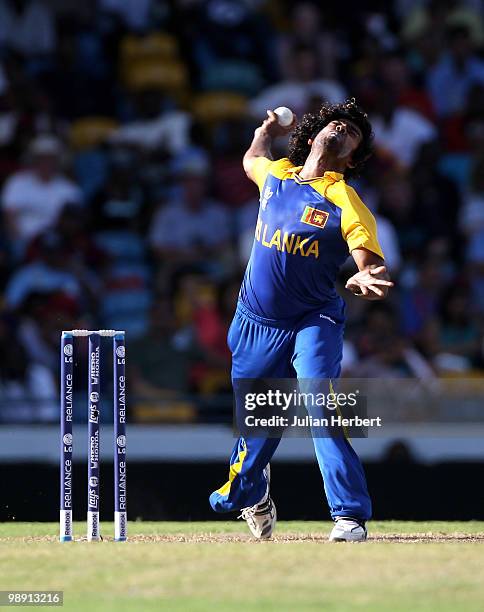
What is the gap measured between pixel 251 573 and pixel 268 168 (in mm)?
2267

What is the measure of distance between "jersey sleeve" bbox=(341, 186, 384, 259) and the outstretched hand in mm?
151

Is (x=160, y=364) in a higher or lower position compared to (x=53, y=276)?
lower

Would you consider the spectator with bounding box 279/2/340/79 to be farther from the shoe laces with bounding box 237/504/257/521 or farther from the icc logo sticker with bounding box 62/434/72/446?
the icc logo sticker with bounding box 62/434/72/446

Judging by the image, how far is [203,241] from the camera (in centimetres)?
1141

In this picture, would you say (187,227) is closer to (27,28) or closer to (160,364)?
(160,364)

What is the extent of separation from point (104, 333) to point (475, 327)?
5.55 meters

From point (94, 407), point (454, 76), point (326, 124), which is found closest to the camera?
point (94, 407)

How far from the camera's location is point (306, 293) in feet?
20.4

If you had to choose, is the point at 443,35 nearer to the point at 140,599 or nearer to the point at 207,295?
the point at 207,295

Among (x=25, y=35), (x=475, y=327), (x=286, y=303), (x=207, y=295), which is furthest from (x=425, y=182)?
(x=286, y=303)

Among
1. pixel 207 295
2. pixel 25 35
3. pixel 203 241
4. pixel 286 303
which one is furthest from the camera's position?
pixel 25 35

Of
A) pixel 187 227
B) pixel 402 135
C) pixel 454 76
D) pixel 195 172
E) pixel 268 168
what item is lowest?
pixel 268 168

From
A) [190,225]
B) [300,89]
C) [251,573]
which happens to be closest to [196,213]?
[190,225]

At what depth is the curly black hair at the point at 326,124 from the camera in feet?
21.4
